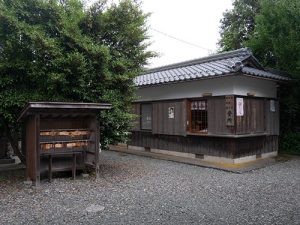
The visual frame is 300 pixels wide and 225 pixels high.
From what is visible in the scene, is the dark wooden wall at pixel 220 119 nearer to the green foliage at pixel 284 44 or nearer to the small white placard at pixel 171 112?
the small white placard at pixel 171 112

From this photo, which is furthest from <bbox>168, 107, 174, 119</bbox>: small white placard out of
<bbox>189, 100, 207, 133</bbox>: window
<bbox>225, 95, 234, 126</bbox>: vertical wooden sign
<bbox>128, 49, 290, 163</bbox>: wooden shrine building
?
<bbox>225, 95, 234, 126</bbox>: vertical wooden sign

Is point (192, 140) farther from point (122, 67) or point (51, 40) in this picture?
point (51, 40)

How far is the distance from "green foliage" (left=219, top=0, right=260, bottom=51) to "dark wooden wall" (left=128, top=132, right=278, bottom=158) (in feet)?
28.6

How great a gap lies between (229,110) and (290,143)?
5.11 metres

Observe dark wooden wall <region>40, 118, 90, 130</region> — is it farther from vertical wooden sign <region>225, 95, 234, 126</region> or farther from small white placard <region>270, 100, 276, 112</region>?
small white placard <region>270, 100, 276, 112</region>

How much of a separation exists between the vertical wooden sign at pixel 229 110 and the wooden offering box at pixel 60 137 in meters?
4.87

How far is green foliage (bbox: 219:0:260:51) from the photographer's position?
19984mm

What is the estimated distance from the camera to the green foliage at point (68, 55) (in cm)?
834

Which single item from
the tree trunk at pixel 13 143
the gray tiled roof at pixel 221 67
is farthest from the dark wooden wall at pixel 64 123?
the gray tiled roof at pixel 221 67

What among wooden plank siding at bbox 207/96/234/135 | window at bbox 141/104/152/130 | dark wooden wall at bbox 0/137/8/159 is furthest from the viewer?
window at bbox 141/104/152/130

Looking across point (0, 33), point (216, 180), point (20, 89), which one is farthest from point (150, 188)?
point (0, 33)

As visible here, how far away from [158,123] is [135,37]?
16.9 ft

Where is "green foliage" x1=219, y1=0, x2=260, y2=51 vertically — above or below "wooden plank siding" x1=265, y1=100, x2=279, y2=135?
above

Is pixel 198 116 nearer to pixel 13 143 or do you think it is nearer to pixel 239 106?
pixel 239 106
